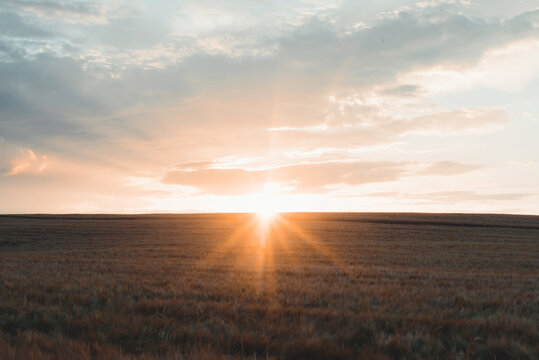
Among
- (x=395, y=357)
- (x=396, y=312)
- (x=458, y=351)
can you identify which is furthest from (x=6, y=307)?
(x=458, y=351)

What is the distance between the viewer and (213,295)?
26.3 ft

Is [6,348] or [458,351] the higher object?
[6,348]

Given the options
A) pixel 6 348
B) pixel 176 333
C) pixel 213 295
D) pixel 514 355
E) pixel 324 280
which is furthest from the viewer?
pixel 324 280

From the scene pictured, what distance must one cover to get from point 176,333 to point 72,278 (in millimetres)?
6591

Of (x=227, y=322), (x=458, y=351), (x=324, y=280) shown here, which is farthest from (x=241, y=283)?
(x=458, y=351)

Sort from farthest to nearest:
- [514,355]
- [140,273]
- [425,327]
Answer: [140,273] < [425,327] < [514,355]

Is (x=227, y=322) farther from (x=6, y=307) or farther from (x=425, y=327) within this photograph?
(x=6, y=307)

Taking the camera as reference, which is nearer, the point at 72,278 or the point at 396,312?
the point at 396,312

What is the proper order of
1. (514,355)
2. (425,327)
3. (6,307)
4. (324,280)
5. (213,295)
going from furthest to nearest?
(324,280), (213,295), (6,307), (425,327), (514,355)

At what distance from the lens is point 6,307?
659 centimetres

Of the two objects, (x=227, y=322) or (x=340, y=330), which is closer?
(x=340, y=330)

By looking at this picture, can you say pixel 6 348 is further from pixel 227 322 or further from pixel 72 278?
pixel 72 278

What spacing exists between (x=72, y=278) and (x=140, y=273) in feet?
6.83

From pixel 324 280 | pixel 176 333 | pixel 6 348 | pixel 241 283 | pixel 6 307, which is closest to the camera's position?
pixel 6 348
